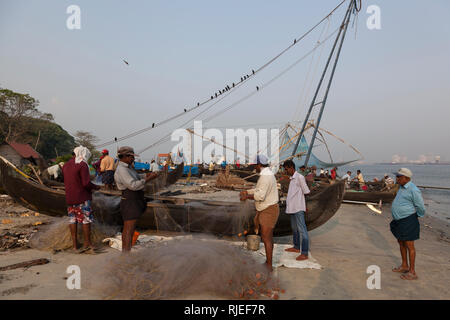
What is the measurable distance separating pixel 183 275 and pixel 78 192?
7.64 ft

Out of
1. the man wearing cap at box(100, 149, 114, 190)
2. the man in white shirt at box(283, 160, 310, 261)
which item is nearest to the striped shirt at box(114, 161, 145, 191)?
the man in white shirt at box(283, 160, 310, 261)

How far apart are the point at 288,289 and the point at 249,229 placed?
183cm

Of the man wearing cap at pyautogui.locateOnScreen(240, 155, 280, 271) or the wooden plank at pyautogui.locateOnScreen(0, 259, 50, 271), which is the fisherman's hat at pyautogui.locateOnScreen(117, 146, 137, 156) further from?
the wooden plank at pyautogui.locateOnScreen(0, 259, 50, 271)

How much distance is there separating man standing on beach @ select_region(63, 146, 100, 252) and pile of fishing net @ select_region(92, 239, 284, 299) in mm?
1310

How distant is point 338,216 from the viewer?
9.24 m

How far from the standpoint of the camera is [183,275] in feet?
8.71

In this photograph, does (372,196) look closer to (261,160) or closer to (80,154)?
(261,160)

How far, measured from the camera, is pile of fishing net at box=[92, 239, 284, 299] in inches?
103

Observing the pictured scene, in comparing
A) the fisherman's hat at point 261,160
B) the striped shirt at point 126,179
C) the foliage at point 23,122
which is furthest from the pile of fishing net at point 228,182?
the foliage at point 23,122

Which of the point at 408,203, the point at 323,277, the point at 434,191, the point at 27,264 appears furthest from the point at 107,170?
the point at 434,191

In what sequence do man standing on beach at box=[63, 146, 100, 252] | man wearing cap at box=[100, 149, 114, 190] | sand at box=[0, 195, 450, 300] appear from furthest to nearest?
man wearing cap at box=[100, 149, 114, 190] → man standing on beach at box=[63, 146, 100, 252] → sand at box=[0, 195, 450, 300]
